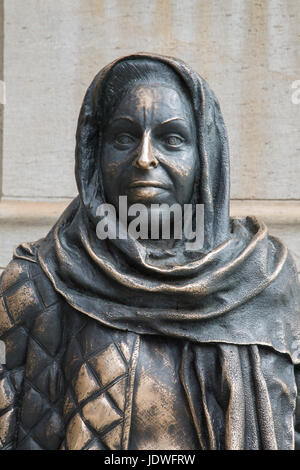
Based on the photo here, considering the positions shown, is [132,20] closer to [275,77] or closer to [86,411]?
[275,77]

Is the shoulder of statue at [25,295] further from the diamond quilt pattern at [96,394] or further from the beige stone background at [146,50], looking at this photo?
the beige stone background at [146,50]

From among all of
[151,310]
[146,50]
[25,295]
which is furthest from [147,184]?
[146,50]

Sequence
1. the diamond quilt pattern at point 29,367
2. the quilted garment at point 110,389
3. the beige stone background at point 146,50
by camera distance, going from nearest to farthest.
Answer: the quilted garment at point 110,389, the diamond quilt pattern at point 29,367, the beige stone background at point 146,50

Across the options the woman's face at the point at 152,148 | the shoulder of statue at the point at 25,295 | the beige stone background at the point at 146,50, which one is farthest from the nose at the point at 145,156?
the beige stone background at the point at 146,50

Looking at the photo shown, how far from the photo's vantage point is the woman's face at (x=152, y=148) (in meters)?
1.75

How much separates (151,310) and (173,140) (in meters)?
0.43

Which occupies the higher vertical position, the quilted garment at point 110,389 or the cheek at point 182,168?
the cheek at point 182,168

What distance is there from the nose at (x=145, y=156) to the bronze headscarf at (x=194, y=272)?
0.47ft

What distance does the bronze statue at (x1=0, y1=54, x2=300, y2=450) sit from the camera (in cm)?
170

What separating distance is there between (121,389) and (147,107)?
2.29 ft

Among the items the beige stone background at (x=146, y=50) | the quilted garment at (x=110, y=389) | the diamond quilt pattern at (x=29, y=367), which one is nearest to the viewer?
the quilted garment at (x=110, y=389)

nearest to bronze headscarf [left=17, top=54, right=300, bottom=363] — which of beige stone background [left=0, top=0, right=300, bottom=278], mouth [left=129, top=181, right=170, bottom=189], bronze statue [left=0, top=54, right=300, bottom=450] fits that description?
bronze statue [left=0, top=54, right=300, bottom=450]

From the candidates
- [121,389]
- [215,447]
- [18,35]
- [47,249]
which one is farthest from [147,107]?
[18,35]

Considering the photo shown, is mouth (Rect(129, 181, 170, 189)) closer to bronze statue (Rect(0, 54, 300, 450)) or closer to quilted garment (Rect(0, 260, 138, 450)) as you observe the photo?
bronze statue (Rect(0, 54, 300, 450))
